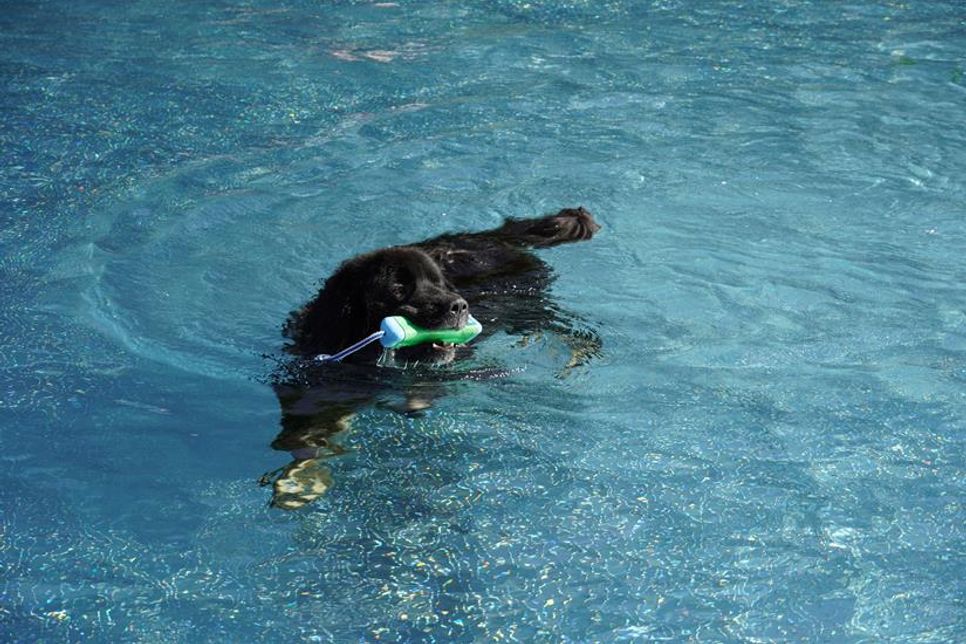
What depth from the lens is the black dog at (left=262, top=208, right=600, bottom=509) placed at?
5004 mm

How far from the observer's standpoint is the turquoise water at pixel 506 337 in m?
4.11

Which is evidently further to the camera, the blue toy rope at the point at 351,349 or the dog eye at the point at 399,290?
the dog eye at the point at 399,290

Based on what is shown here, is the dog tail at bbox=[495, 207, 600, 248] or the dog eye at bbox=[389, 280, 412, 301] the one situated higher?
the dog eye at bbox=[389, 280, 412, 301]

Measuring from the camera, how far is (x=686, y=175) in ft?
26.5

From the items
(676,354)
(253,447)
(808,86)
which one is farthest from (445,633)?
(808,86)

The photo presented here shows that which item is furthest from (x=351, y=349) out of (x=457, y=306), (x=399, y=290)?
(x=457, y=306)

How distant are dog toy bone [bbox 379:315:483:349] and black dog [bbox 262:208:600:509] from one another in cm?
4

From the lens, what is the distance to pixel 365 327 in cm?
544

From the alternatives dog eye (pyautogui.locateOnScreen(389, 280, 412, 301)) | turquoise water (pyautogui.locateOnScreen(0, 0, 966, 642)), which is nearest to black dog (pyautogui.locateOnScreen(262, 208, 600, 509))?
dog eye (pyautogui.locateOnScreen(389, 280, 412, 301))

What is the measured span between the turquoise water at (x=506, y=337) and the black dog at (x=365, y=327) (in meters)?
0.12

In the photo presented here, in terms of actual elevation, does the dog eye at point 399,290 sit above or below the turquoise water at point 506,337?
above

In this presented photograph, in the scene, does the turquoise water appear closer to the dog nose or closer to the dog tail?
the dog tail

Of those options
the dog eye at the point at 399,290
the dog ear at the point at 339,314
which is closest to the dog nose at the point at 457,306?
the dog eye at the point at 399,290

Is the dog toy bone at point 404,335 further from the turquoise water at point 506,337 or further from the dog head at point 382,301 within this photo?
the turquoise water at point 506,337
